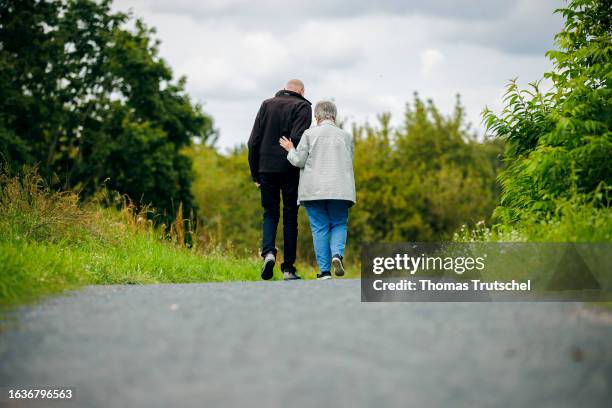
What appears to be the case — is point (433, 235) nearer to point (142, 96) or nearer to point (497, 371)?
point (142, 96)

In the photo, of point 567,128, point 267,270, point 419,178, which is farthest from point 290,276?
point 419,178

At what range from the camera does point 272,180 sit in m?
8.83

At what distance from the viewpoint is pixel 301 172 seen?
8539mm

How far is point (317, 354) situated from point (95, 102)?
3386cm

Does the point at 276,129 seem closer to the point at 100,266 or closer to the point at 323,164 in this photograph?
the point at 323,164

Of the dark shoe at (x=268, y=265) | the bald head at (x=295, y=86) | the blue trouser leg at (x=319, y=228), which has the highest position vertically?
the bald head at (x=295, y=86)

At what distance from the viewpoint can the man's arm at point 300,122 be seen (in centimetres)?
873

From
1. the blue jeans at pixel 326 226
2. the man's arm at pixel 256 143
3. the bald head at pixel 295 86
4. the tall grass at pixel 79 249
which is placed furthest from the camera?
the bald head at pixel 295 86

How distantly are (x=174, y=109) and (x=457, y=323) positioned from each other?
32.8 metres

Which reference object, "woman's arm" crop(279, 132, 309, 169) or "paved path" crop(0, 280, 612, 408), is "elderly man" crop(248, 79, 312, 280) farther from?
"paved path" crop(0, 280, 612, 408)

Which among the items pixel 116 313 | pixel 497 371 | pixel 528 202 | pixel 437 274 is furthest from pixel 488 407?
pixel 528 202

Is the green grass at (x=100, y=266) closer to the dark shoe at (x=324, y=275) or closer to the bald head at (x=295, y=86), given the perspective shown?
the dark shoe at (x=324, y=275)

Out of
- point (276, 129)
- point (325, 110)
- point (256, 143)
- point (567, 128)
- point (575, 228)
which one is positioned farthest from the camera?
point (256, 143)

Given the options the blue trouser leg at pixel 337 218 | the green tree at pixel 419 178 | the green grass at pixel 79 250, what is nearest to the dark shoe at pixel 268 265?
the blue trouser leg at pixel 337 218
